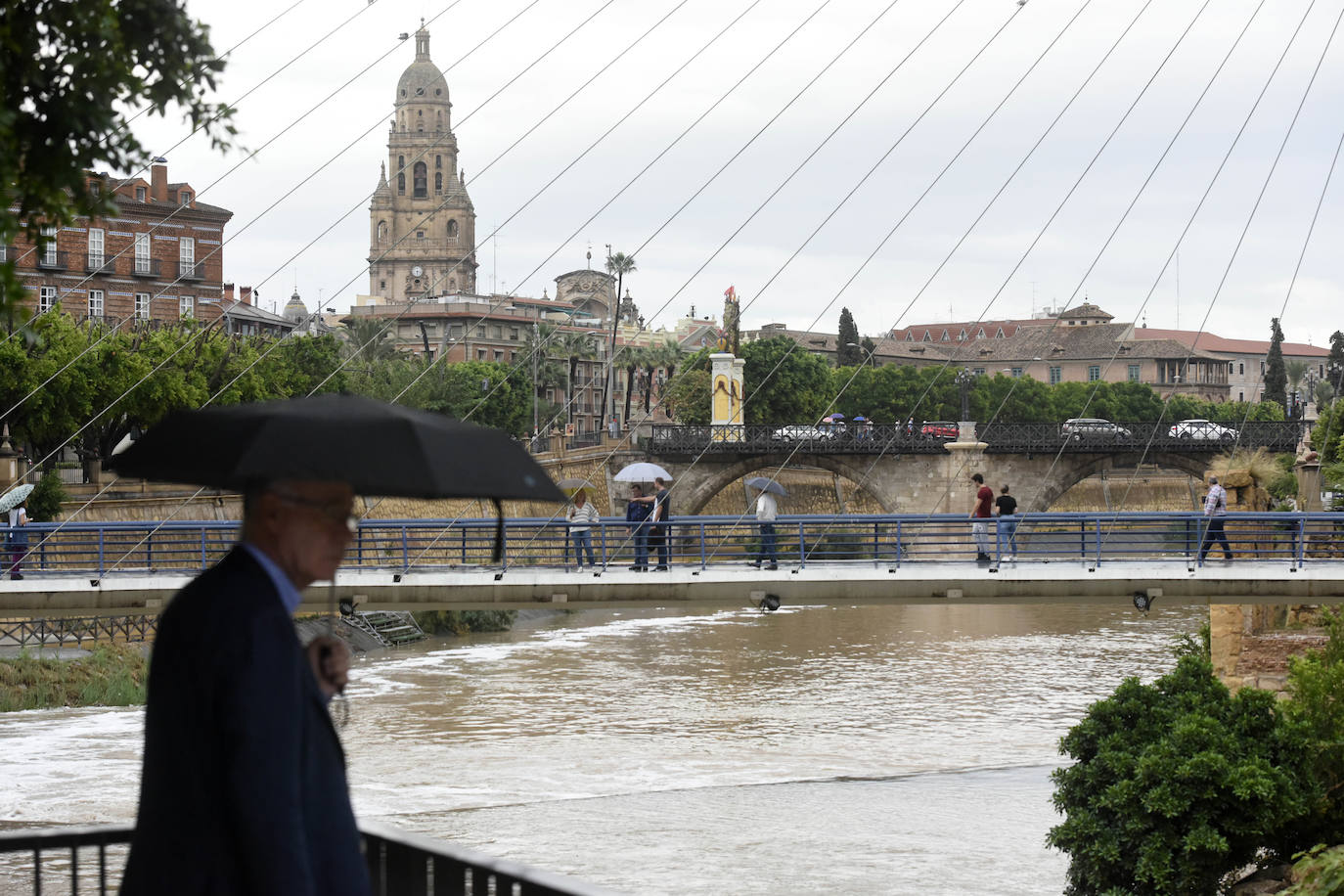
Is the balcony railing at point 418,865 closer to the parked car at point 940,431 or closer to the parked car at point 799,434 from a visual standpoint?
the parked car at point 799,434

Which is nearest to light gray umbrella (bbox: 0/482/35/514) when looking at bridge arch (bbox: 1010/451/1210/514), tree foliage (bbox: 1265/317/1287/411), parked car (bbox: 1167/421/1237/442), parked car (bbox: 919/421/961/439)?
bridge arch (bbox: 1010/451/1210/514)

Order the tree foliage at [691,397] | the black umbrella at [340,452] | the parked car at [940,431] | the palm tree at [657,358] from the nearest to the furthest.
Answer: the black umbrella at [340,452] → the parked car at [940,431] → the tree foliage at [691,397] → the palm tree at [657,358]

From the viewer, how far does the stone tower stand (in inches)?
5113

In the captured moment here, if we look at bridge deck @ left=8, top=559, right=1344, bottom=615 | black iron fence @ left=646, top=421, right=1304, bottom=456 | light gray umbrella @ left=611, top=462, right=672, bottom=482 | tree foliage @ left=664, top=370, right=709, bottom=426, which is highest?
tree foliage @ left=664, top=370, right=709, bottom=426

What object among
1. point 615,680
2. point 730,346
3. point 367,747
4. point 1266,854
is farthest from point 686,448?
point 1266,854

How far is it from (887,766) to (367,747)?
6939mm

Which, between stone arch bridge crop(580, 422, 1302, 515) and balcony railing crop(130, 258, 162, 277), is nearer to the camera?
stone arch bridge crop(580, 422, 1302, 515)

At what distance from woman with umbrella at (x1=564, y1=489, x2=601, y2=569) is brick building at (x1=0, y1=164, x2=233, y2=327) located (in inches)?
1433

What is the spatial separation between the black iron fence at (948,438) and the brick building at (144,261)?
57.5 feet

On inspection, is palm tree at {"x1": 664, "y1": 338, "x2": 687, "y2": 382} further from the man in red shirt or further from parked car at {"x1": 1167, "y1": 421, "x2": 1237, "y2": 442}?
the man in red shirt

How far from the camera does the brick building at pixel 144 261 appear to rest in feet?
171

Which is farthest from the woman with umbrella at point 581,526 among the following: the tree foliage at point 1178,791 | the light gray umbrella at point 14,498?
the light gray umbrella at point 14,498

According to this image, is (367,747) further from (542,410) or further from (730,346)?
(542,410)

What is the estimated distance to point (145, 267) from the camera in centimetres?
5588
